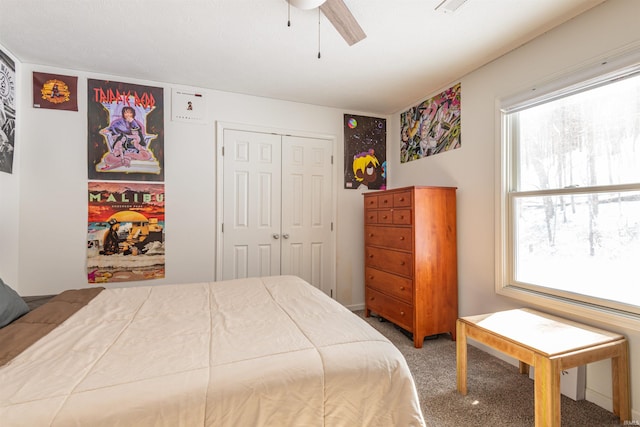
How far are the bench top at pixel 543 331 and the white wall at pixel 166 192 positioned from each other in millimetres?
1937

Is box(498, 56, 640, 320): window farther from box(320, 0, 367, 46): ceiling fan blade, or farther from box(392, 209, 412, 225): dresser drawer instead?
box(320, 0, 367, 46): ceiling fan blade

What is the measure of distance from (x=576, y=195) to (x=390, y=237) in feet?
4.85

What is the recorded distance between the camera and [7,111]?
2.36 m

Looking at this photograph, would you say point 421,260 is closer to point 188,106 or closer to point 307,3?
point 307,3

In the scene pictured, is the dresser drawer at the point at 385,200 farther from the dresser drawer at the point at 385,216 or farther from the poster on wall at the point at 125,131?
the poster on wall at the point at 125,131

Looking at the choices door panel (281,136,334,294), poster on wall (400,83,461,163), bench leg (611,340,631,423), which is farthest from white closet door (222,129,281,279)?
bench leg (611,340,631,423)

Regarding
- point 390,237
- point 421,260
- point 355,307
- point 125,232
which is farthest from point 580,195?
point 125,232

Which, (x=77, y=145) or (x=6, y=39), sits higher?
(x=6, y=39)

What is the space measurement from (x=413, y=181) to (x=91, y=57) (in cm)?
334

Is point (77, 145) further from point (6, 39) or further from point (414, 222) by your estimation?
point (414, 222)

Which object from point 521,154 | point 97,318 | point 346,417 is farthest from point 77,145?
point 521,154

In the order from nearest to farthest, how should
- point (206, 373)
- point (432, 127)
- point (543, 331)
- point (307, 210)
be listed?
point (206, 373), point (543, 331), point (432, 127), point (307, 210)

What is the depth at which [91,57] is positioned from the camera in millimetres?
2459

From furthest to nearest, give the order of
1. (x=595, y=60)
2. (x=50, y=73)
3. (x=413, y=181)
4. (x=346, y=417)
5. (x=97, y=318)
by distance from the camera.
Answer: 1. (x=413, y=181)
2. (x=50, y=73)
3. (x=595, y=60)
4. (x=97, y=318)
5. (x=346, y=417)
